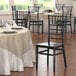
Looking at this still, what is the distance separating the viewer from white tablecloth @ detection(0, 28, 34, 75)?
443cm

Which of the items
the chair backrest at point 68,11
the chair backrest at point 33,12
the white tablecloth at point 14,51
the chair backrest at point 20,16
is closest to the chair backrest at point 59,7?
the chair backrest at point 68,11

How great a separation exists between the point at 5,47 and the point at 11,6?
6161 millimetres

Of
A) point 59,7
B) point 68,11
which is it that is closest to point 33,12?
point 59,7

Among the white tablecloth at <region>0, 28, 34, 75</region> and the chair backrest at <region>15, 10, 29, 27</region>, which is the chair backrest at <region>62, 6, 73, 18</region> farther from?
the white tablecloth at <region>0, 28, 34, 75</region>

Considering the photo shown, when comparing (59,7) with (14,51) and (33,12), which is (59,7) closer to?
(33,12)

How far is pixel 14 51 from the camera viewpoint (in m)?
4.59

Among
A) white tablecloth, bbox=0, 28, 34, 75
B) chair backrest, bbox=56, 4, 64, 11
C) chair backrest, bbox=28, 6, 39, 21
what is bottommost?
white tablecloth, bbox=0, 28, 34, 75

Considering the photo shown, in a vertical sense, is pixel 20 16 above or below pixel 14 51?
above

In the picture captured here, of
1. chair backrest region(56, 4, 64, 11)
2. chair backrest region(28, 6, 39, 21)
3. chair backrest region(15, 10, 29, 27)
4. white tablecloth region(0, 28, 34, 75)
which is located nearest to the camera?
white tablecloth region(0, 28, 34, 75)

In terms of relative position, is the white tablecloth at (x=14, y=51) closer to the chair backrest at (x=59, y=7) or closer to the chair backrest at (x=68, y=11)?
the chair backrest at (x=68, y=11)

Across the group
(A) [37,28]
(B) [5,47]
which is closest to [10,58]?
(B) [5,47]

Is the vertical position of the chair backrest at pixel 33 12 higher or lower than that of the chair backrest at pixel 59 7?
lower

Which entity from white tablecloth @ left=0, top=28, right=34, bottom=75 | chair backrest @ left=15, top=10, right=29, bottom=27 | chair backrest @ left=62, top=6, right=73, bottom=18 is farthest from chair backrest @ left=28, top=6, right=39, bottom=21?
white tablecloth @ left=0, top=28, right=34, bottom=75

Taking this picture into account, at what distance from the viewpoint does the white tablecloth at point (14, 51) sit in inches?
175
